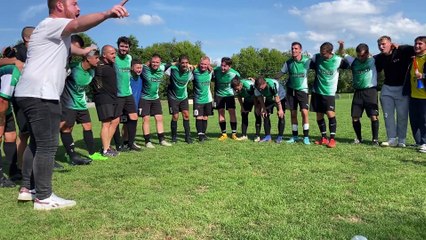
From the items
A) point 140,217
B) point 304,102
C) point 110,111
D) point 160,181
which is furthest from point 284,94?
point 140,217

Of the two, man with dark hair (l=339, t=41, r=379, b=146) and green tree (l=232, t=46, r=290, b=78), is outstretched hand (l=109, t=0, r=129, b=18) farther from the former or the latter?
green tree (l=232, t=46, r=290, b=78)

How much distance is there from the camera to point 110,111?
8.45 m

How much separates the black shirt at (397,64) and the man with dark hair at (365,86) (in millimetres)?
276

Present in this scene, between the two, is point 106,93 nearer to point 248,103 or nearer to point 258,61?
point 248,103

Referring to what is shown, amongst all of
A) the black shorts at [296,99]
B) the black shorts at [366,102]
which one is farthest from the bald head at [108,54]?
the black shorts at [366,102]

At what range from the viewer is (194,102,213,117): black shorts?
10.6 metres

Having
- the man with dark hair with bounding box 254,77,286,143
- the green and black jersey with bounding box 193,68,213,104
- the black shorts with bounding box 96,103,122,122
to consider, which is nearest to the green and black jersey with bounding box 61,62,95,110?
the black shorts with bounding box 96,103,122,122

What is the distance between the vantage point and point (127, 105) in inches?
358

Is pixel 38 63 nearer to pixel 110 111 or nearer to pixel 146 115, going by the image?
pixel 110 111

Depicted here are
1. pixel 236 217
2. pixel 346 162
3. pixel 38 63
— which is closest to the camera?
pixel 236 217

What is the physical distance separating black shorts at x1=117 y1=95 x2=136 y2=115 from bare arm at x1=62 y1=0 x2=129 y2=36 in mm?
4756

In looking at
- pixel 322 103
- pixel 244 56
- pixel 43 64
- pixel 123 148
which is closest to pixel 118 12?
pixel 43 64

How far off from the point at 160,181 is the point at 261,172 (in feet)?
5.18

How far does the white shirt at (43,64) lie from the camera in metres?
4.35
